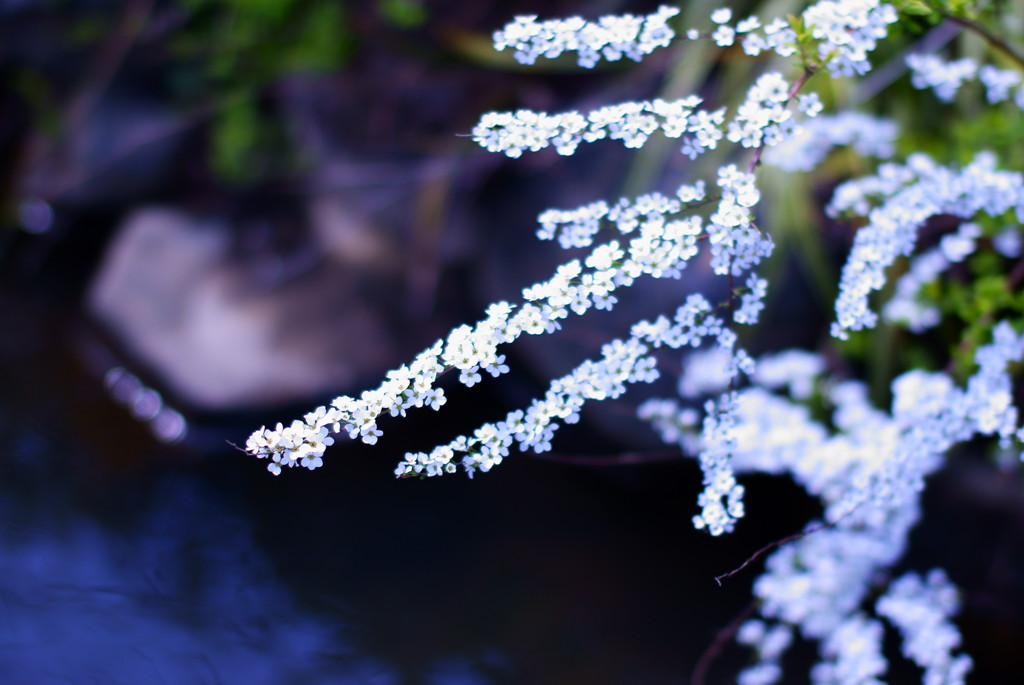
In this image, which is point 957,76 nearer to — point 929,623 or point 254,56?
point 929,623

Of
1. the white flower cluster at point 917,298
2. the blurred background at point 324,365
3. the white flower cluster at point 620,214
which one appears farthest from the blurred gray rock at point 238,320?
the white flower cluster at point 620,214

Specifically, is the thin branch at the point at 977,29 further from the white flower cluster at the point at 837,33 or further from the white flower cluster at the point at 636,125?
the white flower cluster at the point at 636,125

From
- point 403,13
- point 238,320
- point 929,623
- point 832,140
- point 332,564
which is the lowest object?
point 929,623

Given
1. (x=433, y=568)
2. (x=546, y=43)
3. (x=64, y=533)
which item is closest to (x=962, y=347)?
(x=546, y=43)

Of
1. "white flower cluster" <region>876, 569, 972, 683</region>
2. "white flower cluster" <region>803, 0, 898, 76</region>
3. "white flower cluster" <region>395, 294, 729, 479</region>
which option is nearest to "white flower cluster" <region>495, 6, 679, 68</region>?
"white flower cluster" <region>803, 0, 898, 76</region>

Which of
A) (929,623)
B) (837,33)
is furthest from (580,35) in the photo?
(929,623)

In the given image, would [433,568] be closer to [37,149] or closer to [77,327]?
[77,327]

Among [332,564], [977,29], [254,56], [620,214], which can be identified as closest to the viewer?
[620,214]
